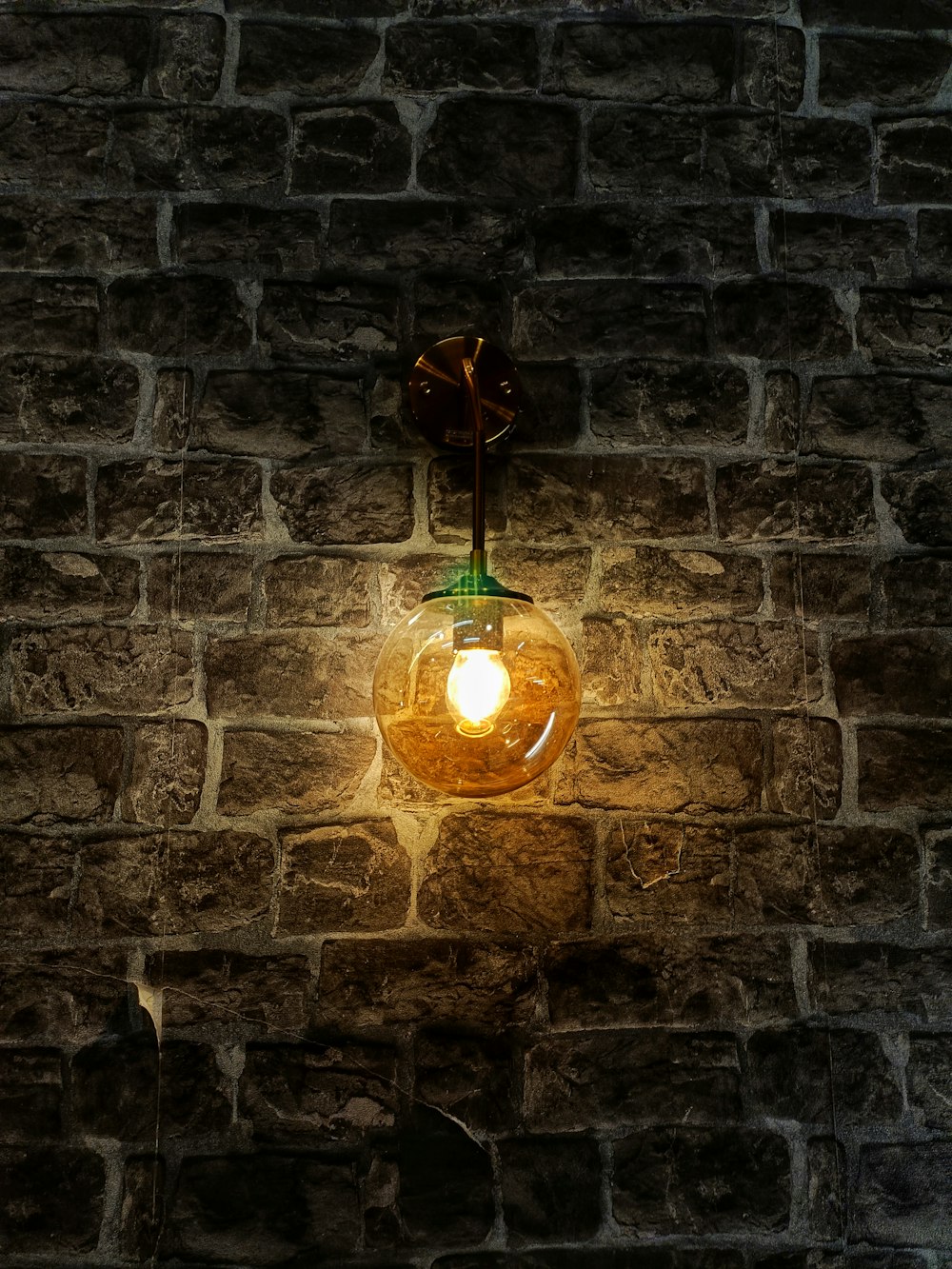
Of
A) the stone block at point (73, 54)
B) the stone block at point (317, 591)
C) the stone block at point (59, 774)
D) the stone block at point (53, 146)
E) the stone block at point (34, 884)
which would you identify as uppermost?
the stone block at point (73, 54)

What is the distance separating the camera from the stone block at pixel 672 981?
1.65 m

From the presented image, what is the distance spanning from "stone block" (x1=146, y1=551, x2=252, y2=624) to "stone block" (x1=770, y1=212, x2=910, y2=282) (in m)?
1.08

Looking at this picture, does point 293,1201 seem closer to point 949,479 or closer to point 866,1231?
point 866,1231

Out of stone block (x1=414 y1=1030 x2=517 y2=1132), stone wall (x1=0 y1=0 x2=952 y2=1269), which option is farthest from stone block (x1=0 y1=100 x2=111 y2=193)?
stone block (x1=414 y1=1030 x2=517 y2=1132)

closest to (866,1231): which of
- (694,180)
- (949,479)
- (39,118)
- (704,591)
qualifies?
(704,591)

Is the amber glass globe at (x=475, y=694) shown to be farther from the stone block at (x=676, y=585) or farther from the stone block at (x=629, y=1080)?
the stone block at (x=629, y=1080)

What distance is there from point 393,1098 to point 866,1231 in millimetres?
761

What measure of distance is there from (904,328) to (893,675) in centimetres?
61

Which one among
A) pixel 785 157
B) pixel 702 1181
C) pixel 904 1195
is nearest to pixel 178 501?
pixel 785 157

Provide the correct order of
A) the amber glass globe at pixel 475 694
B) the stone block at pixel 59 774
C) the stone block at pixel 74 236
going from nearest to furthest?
the amber glass globe at pixel 475 694 → the stone block at pixel 59 774 → the stone block at pixel 74 236

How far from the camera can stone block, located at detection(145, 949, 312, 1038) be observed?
5.33ft

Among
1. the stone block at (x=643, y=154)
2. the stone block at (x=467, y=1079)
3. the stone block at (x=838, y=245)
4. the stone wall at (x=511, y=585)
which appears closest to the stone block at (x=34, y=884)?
the stone wall at (x=511, y=585)

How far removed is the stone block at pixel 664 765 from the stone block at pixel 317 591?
1.39 feet

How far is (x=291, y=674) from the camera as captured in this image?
5.60 feet
